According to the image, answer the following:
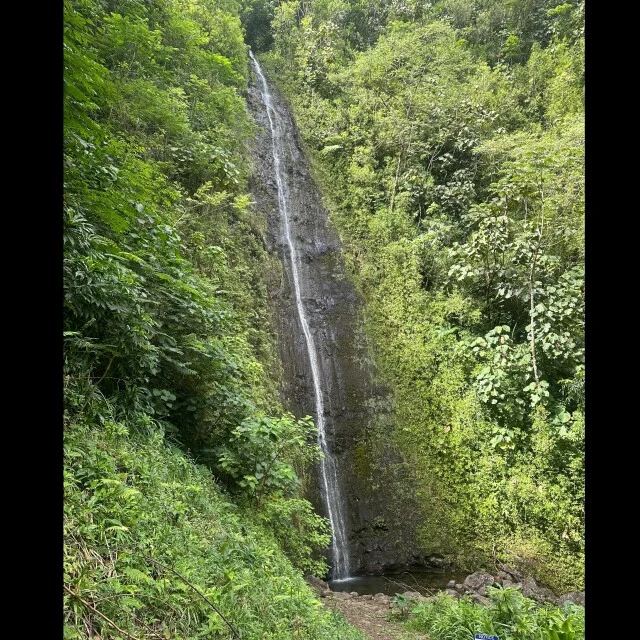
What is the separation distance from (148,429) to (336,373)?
582 centimetres

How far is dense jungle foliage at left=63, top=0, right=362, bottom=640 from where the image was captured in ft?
8.82

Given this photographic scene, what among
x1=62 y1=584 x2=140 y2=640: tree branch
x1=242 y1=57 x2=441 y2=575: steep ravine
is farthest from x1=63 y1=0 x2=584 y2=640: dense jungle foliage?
x1=242 y1=57 x2=441 y2=575: steep ravine

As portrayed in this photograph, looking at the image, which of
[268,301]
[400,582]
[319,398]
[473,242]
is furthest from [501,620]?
[268,301]

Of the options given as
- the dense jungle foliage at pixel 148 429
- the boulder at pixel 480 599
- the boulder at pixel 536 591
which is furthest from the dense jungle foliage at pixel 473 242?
the dense jungle foliage at pixel 148 429

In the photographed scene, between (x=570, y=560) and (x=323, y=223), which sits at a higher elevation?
(x=323, y=223)

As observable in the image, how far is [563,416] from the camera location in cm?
740

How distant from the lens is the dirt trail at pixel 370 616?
4996mm

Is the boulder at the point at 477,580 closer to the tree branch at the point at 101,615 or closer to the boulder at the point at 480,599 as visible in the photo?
the boulder at the point at 480,599

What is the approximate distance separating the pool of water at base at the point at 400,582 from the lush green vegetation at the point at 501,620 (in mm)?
1820

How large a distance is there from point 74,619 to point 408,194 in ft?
36.6

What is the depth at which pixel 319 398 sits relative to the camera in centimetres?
933

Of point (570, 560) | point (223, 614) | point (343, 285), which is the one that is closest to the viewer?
point (223, 614)
